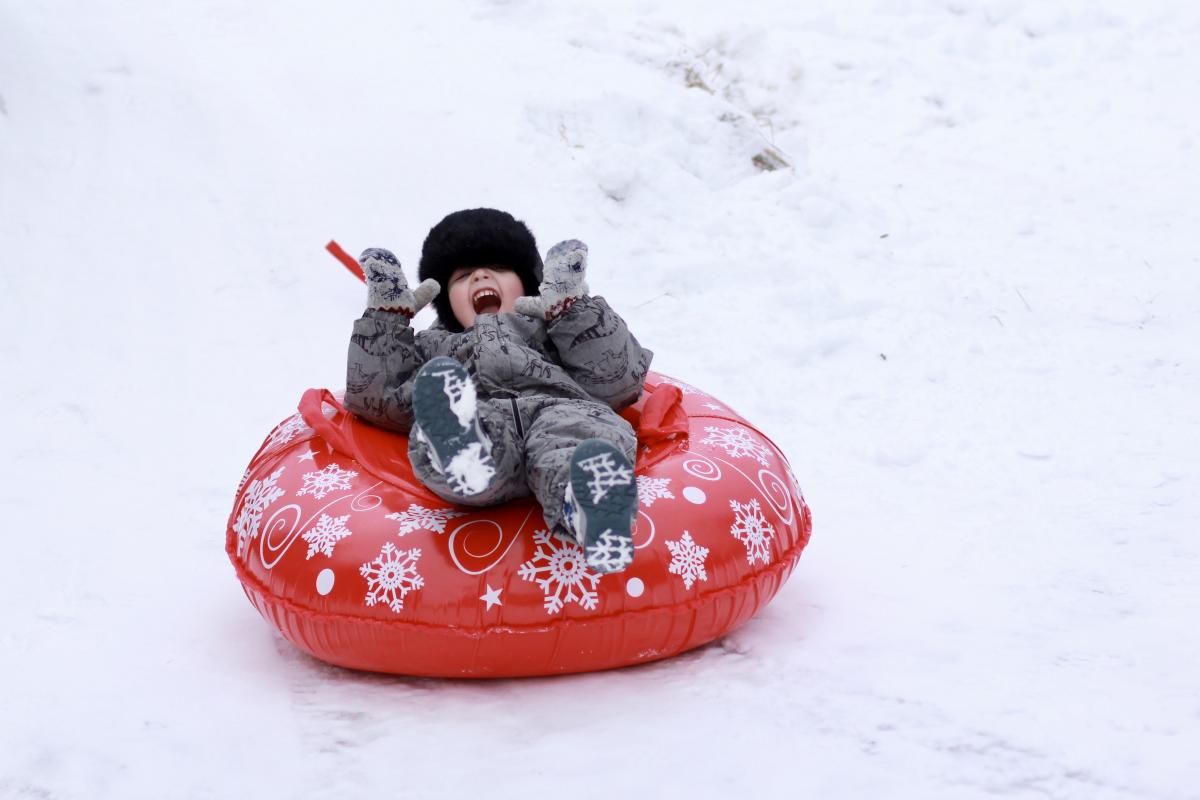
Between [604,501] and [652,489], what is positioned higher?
[604,501]

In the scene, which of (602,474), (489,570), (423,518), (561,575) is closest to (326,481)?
(423,518)

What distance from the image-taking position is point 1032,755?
200 cm

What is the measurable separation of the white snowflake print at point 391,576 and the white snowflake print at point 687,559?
52cm

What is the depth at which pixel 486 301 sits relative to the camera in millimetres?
3156

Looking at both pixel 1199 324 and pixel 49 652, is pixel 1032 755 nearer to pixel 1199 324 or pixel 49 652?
pixel 49 652

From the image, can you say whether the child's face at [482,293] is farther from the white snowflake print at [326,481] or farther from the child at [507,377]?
the white snowflake print at [326,481]

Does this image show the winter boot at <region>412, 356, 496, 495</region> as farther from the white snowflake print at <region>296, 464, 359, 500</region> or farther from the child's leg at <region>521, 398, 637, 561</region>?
the white snowflake print at <region>296, 464, 359, 500</region>

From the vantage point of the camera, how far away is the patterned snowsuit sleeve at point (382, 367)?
9.30ft

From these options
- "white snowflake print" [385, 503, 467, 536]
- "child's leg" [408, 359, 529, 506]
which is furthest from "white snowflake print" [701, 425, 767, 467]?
"white snowflake print" [385, 503, 467, 536]

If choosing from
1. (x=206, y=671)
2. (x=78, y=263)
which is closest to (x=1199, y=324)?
(x=206, y=671)

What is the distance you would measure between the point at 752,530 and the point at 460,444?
736 millimetres

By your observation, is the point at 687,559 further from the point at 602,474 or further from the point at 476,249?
the point at 476,249

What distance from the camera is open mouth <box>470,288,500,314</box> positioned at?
3.15 meters

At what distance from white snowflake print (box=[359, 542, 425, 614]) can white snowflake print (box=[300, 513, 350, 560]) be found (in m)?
0.10
